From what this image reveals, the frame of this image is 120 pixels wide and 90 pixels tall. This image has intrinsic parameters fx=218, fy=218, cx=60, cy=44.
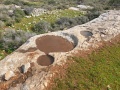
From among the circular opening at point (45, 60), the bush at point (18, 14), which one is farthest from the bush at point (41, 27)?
the circular opening at point (45, 60)

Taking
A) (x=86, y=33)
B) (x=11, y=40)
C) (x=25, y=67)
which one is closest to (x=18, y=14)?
(x=11, y=40)

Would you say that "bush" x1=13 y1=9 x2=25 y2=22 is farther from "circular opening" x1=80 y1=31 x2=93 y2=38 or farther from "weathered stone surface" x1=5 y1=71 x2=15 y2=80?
"weathered stone surface" x1=5 y1=71 x2=15 y2=80

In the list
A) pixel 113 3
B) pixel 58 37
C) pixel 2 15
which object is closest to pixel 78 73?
pixel 58 37

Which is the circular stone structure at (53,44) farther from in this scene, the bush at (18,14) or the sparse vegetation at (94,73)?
the bush at (18,14)

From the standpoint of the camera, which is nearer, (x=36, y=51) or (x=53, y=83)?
(x=53, y=83)

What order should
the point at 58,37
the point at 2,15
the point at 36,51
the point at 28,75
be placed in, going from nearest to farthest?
the point at 28,75
the point at 36,51
the point at 58,37
the point at 2,15

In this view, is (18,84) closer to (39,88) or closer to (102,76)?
(39,88)

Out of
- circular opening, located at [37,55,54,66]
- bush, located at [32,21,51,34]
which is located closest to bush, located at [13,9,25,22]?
bush, located at [32,21,51,34]
